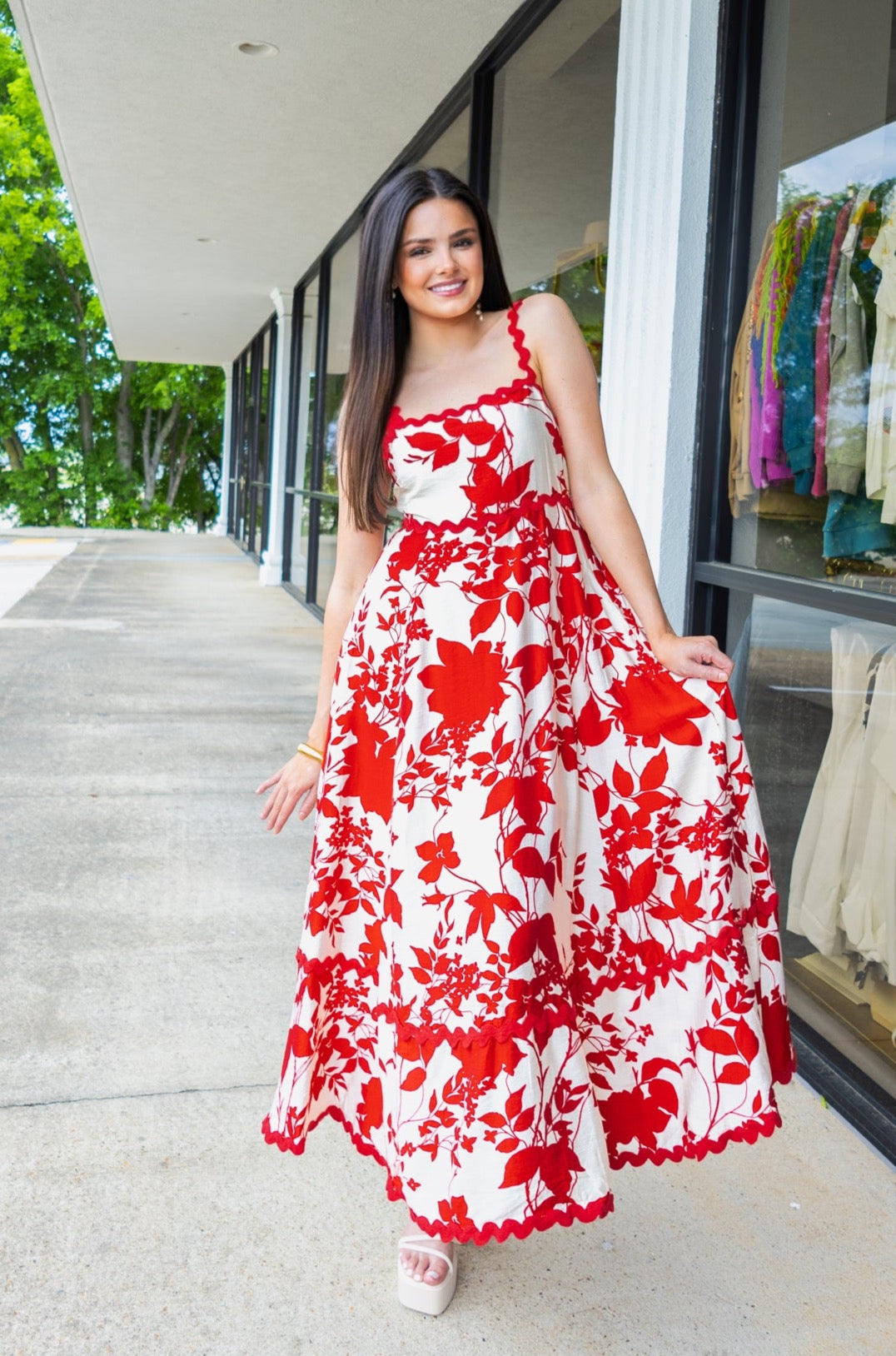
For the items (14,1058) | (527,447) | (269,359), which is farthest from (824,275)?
(269,359)

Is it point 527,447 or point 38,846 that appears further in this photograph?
point 38,846

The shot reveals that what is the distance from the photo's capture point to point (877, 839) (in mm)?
2428

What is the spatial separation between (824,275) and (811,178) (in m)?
0.24

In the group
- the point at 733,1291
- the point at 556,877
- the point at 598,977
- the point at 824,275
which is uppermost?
the point at 824,275

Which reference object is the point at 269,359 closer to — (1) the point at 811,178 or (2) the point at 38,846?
(2) the point at 38,846

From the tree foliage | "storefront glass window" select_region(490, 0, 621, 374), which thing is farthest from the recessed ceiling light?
the tree foliage

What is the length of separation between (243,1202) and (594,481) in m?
1.26

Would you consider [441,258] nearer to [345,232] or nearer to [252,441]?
[345,232]

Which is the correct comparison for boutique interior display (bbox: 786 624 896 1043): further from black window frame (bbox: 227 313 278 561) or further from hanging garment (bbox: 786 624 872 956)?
black window frame (bbox: 227 313 278 561)

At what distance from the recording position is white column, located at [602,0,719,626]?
291 centimetres

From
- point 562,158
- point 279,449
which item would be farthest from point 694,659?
point 279,449

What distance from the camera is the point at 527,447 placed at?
1727mm

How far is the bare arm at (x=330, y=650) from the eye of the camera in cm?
187

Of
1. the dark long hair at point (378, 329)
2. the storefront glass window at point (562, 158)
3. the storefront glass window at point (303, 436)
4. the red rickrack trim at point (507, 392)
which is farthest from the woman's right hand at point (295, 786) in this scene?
the storefront glass window at point (303, 436)
